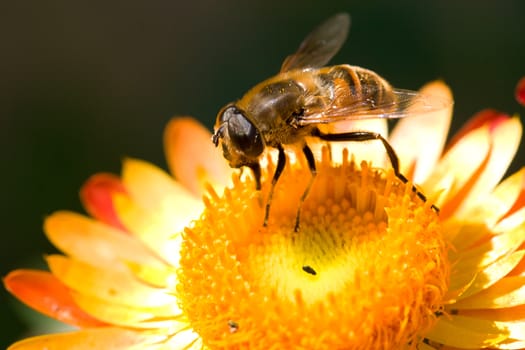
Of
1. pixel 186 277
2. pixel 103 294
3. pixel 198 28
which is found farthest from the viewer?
pixel 198 28

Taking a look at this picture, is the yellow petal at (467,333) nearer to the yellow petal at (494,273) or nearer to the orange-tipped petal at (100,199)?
the yellow petal at (494,273)

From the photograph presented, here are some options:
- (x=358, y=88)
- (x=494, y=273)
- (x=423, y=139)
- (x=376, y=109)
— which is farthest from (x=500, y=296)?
(x=423, y=139)

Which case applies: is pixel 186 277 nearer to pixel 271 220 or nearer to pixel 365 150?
pixel 271 220

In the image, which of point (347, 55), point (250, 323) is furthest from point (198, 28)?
point (250, 323)

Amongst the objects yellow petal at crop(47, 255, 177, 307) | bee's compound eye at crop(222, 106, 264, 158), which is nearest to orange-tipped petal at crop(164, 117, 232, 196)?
yellow petal at crop(47, 255, 177, 307)

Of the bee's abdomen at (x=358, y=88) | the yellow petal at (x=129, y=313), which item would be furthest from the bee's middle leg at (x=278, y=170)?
the yellow petal at (x=129, y=313)

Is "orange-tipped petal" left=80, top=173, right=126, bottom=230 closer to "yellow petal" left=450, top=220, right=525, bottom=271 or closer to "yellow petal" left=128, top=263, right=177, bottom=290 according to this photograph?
"yellow petal" left=128, top=263, right=177, bottom=290

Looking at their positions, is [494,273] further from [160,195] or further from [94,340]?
[160,195]
